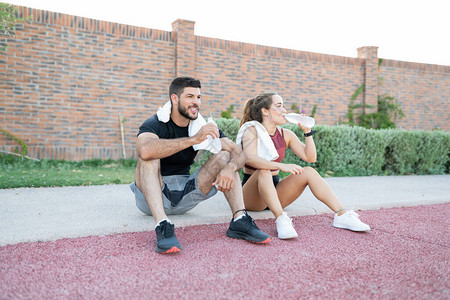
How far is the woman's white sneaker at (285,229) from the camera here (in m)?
2.87

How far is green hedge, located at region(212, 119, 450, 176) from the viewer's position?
7699mm

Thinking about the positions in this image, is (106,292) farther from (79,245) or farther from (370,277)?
(370,277)

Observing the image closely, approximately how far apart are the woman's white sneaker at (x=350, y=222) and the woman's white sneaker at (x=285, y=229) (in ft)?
1.81

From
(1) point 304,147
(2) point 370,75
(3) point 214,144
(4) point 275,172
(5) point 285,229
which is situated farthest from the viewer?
(2) point 370,75

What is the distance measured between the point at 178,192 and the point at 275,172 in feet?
3.25

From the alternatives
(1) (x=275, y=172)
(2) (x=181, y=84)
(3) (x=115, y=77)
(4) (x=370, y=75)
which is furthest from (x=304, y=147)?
(4) (x=370, y=75)

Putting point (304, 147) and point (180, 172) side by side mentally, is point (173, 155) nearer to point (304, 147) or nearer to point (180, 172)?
point (180, 172)

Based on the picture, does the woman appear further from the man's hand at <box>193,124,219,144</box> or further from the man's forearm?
the man's forearm

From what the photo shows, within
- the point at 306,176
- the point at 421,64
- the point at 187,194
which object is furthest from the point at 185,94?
the point at 421,64

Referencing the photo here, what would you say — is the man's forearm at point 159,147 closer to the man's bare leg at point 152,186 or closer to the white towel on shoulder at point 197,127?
the man's bare leg at point 152,186

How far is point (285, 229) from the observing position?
2.89 metres

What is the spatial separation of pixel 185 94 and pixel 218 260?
4.61 feet

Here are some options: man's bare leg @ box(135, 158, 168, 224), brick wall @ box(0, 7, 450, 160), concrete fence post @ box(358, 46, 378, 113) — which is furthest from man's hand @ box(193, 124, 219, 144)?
concrete fence post @ box(358, 46, 378, 113)

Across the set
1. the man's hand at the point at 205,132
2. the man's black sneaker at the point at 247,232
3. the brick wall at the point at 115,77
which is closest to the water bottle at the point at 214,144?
the man's hand at the point at 205,132
